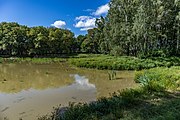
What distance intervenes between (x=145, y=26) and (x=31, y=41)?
1320 inches

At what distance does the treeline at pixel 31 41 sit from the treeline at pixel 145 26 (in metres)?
21.0

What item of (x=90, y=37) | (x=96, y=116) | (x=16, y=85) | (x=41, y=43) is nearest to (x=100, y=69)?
(x=16, y=85)

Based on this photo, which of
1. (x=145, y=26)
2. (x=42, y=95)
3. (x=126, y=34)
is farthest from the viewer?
(x=126, y=34)

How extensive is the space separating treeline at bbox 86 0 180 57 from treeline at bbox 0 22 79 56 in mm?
20955

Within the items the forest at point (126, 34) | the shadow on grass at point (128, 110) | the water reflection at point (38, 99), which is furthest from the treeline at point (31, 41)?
the shadow on grass at point (128, 110)

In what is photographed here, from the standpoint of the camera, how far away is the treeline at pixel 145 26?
133 feet

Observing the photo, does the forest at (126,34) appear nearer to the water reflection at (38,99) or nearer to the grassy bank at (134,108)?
the water reflection at (38,99)

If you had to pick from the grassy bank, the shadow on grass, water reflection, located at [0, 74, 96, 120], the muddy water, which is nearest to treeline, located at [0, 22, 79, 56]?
the muddy water

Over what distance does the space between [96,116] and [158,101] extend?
3.40 m

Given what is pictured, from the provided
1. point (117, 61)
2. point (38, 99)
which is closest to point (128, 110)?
point (38, 99)

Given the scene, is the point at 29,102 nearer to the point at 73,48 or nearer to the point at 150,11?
the point at 150,11

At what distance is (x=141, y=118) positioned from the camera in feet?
26.9

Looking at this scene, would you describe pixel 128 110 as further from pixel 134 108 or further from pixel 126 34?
pixel 126 34

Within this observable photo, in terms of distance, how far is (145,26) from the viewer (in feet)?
133
